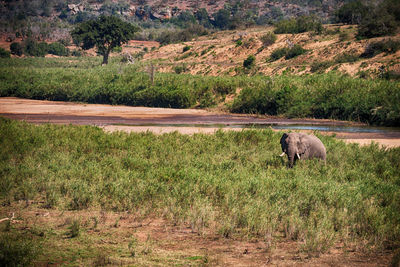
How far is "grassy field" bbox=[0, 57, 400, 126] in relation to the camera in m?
28.0

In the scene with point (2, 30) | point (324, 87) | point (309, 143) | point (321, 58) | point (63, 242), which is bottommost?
point (63, 242)

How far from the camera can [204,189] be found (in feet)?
36.0

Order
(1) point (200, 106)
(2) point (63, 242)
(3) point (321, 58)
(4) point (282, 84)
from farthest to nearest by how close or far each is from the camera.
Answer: (3) point (321, 58) → (1) point (200, 106) → (4) point (282, 84) → (2) point (63, 242)

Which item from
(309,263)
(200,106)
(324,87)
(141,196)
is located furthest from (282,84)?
(309,263)

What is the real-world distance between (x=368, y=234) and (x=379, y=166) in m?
5.47

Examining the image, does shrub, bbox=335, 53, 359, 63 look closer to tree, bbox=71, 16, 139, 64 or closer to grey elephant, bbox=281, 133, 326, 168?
grey elephant, bbox=281, 133, 326, 168

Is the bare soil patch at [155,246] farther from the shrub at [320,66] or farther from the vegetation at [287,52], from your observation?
the vegetation at [287,52]

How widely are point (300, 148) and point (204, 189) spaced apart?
4.02m

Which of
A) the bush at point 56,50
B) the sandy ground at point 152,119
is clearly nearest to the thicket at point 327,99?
the sandy ground at point 152,119

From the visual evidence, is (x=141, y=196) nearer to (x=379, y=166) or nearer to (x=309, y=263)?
(x=309, y=263)

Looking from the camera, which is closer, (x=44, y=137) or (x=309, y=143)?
(x=309, y=143)

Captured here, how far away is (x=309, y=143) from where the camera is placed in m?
→ 13.9

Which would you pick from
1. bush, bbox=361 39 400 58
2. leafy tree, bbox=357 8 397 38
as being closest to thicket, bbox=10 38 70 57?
leafy tree, bbox=357 8 397 38

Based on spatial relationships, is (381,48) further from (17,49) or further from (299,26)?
(17,49)
